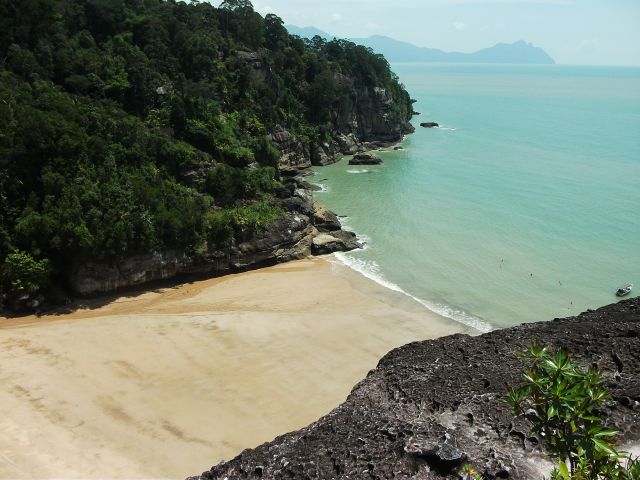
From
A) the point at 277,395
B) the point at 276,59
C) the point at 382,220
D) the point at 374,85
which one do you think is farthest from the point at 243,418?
the point at 374,85

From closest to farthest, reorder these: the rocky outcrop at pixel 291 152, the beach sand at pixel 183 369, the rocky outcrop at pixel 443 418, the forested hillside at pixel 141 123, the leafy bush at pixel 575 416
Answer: the leafy bush at pixel 575 416 < the rocky outcrop at pixel 443 418 < the beach sand at pixel 183 369 < the forested hillside at pixel 141 123 < the rocky outcrop at pixel 291 152

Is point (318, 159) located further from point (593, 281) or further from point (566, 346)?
point (566, 346)

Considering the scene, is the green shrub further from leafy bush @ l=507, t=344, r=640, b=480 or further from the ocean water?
leafy bush @ l=507, t=344, r=640, b=480

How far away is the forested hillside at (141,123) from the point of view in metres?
23.4

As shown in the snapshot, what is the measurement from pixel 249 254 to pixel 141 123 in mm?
11242

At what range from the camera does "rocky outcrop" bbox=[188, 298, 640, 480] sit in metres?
9.73

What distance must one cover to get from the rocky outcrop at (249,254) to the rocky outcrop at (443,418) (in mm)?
14743

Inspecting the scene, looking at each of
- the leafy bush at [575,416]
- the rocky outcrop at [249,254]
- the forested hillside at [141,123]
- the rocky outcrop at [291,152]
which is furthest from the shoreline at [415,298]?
the leafy bush at [575,416]

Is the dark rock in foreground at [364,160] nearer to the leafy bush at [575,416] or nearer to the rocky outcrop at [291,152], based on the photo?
the rocky outcrop at [291,152]

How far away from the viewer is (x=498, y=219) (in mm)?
37531

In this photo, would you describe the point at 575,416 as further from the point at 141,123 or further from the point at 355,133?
the point at 355,133

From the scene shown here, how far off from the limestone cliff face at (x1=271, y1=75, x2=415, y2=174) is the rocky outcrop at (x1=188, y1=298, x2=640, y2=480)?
38.1 meters

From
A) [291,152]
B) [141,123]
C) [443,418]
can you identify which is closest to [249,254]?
[141,123]

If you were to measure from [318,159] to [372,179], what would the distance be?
7.49m
